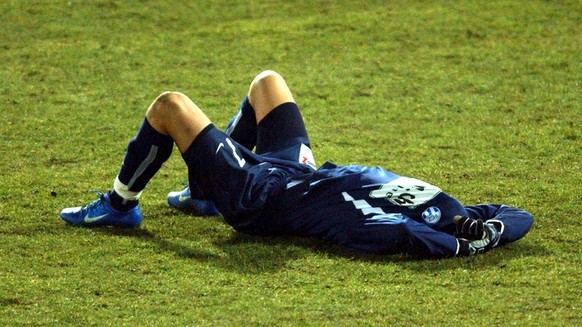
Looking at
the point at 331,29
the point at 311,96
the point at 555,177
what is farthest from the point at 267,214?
the point at 331,29

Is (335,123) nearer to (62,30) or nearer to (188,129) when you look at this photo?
(188,129)

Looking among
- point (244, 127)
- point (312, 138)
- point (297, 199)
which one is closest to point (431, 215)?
point (297, 199)

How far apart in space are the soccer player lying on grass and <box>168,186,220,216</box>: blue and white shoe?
0.30m

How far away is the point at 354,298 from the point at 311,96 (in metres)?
3.34

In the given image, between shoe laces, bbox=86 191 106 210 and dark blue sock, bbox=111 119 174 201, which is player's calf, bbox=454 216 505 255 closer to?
dark blue sock, bbox=111 119 174 201

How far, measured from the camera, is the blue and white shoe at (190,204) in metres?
5.58

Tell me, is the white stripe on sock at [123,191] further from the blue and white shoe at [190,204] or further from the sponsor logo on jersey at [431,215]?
the sponsor logo on jersey at [431,215]

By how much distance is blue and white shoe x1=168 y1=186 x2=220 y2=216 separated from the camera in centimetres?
558

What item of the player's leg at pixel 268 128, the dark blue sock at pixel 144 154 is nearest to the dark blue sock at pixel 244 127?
the player's leg at pixel 268 128

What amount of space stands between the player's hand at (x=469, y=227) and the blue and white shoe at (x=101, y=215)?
5.00ft

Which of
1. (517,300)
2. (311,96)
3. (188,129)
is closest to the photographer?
(517,300)

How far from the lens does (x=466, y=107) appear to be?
7457 mm

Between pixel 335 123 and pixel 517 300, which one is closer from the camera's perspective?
pixel 517 300

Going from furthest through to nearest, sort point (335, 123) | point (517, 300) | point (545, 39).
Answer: point (545, 39), point (335, 123), point (517, 300)
